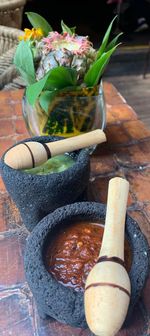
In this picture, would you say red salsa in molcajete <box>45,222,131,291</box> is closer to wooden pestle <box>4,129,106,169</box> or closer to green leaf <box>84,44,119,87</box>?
wooden pestle <box>4,129,106,169</box>

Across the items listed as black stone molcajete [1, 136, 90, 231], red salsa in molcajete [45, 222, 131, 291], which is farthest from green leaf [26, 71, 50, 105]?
red salsa in molcajete [45, 222, 131, 291]

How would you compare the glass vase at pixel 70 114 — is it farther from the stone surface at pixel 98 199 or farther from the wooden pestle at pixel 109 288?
the wooden pestle at pixel 109 288

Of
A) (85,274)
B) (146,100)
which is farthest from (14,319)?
(146,100)

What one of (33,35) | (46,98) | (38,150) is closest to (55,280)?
(38,150)

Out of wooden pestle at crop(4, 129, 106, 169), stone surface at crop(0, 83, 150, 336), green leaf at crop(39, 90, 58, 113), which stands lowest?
stone surface at crop(0, 83, 150, 336)

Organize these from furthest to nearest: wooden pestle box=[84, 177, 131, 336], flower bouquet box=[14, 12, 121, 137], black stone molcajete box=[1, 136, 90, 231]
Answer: flower bouquet box=[14, 12, 121, 137] → black stone molcajete box=[1, 136, 90, 231] → wooden pestle box=[84, 177, 131, 336]

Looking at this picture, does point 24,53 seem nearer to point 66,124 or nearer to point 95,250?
point 66,124

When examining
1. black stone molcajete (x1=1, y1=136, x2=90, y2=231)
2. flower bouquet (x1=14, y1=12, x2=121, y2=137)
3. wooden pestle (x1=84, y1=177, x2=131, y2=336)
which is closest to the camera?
wooden pestle (x1=84, y1=177, x2=131, y2=336)

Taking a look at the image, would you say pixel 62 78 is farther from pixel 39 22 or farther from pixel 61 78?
pixel 39 22
